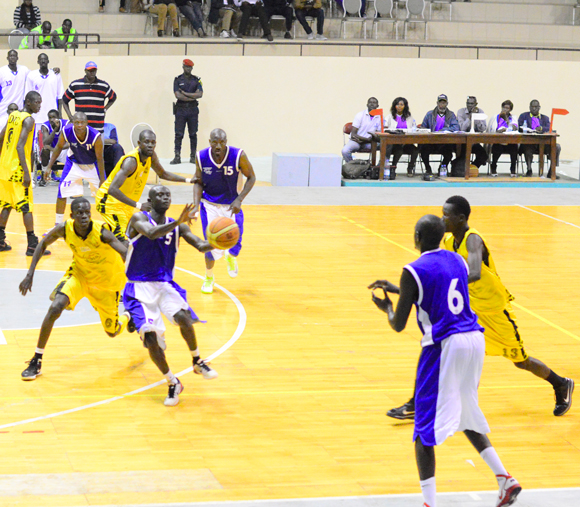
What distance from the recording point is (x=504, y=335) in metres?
6.34

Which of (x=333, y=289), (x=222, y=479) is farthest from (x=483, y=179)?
(x=222, y=479)

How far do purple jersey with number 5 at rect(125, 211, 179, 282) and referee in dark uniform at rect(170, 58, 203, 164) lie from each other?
12.3 m

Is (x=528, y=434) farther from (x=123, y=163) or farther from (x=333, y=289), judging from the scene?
(x=123, y=163)

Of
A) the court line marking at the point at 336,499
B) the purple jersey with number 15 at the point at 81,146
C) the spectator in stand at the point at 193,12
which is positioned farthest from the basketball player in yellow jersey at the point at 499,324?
the spectator in stand at the point at 193,12

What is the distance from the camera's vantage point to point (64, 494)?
5020 mm

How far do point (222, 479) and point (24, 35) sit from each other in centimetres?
1587

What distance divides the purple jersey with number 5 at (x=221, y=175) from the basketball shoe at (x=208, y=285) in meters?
0.85

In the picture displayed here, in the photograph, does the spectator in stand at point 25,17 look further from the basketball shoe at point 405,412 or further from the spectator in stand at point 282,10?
the basketball shoe at point 405,412

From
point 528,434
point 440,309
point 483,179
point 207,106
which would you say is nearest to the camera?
point 440,309

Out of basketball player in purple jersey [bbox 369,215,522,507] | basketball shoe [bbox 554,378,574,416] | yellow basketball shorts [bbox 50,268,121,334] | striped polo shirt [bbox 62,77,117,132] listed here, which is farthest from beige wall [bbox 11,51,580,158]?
basketball player in purple jersey [bbox 369,215,522,507]

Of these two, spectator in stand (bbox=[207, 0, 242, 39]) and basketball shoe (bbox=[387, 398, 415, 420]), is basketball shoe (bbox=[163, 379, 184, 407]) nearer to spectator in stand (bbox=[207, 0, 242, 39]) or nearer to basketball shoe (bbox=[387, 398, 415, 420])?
basketball shoe (bbox=[387, 398, 415, 420])

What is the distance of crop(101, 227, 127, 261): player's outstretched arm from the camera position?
693 centimetres

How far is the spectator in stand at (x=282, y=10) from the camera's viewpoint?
71.1ft

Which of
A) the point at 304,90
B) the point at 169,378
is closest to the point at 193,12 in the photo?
the point at 304,90
